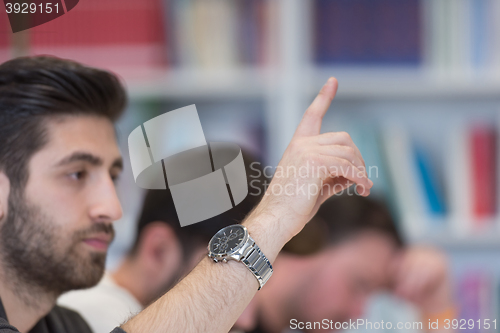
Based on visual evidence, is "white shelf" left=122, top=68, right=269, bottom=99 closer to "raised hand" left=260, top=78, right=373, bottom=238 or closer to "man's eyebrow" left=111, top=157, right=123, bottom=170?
"man's eyebrow" left=111, top=157, right=123, bottom=170

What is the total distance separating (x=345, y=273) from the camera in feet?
3.47

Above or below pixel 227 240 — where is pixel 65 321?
below

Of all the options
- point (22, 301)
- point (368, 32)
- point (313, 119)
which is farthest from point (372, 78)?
point (22, 301)

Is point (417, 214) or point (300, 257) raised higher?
point (300, 257)

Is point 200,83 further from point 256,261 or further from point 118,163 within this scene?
point 256,261

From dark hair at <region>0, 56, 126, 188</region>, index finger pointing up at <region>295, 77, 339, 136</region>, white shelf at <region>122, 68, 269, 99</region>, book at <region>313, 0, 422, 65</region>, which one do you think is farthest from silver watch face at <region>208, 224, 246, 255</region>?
book at <region>313, 0, 422, 65</region>

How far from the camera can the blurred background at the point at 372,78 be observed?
1231 mm

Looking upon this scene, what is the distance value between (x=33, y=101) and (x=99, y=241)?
22 centimetres

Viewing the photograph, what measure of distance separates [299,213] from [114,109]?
0.38 metres

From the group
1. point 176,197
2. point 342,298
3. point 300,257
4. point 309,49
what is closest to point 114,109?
point 176,197

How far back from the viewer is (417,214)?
4.21 feet

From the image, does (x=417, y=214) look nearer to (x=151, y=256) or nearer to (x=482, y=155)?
(x=482, y=155)

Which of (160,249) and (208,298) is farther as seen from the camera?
(160,249)

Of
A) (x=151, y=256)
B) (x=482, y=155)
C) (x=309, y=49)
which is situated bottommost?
(x=482, y=155)
